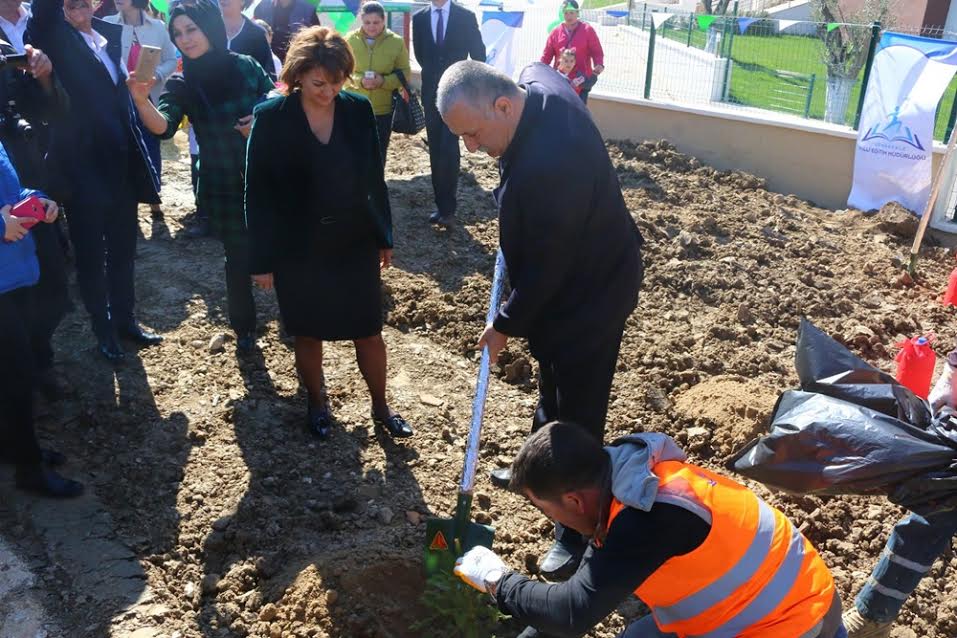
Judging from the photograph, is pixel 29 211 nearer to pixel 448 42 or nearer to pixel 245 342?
pixel 245 342

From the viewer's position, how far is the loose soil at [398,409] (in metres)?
3.25

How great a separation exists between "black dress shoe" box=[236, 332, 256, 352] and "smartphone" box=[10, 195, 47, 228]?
5.41 ft

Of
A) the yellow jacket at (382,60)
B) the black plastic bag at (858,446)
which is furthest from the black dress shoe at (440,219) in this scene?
the black plastic bag at (858,446)

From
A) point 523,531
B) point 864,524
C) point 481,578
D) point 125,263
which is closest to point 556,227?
point 481,578

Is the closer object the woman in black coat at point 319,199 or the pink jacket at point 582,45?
the woman in black coat at point 319,199

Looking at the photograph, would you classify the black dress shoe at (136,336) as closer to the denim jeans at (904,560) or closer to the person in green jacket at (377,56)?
the person in green jacket at (377,56)

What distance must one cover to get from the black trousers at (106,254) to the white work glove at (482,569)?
2933mm

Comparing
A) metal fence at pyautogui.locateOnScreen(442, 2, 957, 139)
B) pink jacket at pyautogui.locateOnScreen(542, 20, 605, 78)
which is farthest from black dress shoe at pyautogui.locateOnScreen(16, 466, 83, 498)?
metal fence at pyautogui.locateOnScreen(442, 2, 957, 139)

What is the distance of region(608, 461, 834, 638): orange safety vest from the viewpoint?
200cm

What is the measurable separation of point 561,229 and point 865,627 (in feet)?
5.87

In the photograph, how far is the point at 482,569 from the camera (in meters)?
2.39

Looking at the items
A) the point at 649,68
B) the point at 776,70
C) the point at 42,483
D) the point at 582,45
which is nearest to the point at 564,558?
the point at 42,483

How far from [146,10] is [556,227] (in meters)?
6.28

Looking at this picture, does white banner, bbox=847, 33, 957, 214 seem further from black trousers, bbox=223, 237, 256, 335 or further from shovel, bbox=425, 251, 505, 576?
shovel, bbox=425, 251, 505, 576
